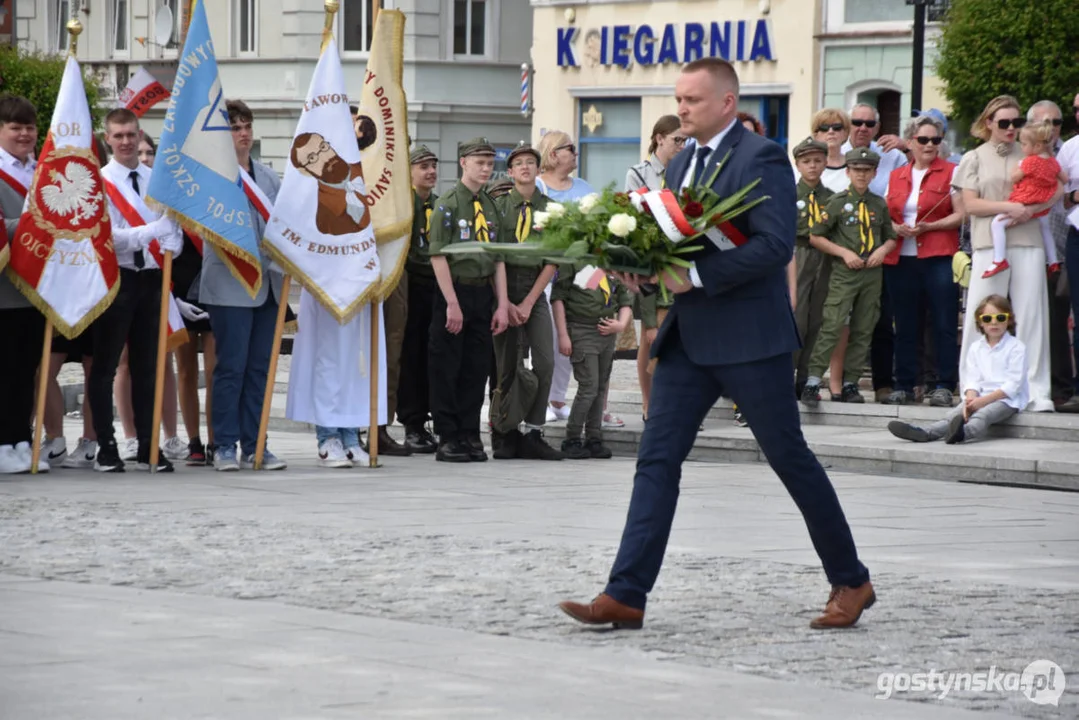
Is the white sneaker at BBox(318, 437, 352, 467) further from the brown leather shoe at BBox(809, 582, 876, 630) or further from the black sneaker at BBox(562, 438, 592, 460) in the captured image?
the brown leather shoe at BBox(809, 582, 876, 630)

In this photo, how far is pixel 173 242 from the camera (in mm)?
12047

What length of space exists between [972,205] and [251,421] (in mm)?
5057

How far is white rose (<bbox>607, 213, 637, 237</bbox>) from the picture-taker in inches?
280

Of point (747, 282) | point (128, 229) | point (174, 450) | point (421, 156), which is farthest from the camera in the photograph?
point (421, 156)

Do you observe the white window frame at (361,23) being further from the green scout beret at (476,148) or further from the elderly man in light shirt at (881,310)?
the green scout beret at (476,148)

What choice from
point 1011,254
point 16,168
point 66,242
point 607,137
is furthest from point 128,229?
point 607,137

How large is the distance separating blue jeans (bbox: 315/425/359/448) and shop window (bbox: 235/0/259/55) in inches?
1352

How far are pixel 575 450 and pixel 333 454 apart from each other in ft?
5.75

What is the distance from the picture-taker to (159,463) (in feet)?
40.1

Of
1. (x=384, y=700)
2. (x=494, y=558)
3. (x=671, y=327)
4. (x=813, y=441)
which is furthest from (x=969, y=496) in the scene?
(x=384, y=700)

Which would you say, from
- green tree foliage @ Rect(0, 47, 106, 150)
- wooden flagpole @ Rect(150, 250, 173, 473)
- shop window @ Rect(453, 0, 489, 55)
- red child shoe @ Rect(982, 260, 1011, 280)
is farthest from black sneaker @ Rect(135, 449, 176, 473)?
shop window @ Rect(453, 0, 489, 55)

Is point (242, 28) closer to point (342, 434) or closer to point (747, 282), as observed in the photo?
Result: point (342, 434)

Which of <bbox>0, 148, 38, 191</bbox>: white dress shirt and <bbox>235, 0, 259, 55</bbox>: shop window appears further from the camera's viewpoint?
<bbox>235, 0, 259, 55</bbox>: shop window

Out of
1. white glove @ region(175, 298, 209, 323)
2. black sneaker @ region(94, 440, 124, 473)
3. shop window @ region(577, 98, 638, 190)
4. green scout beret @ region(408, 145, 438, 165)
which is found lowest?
black sneaker @ region(94, 440, 124, 473)
